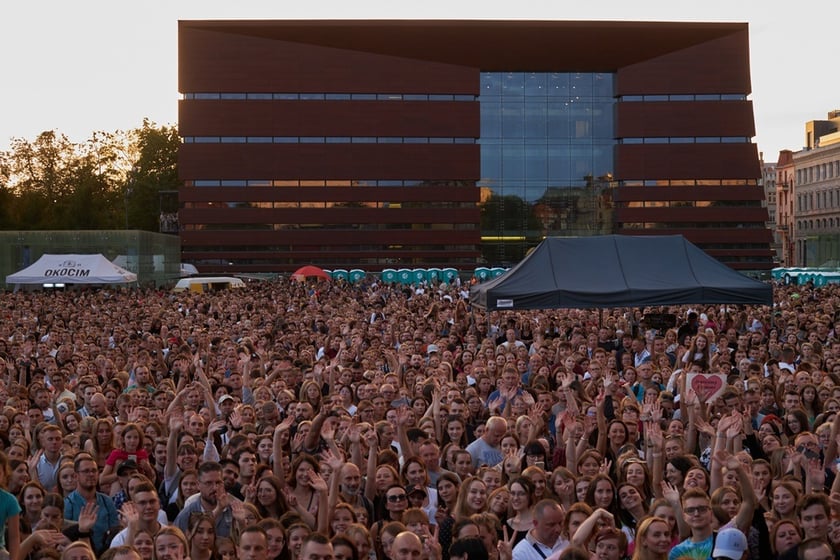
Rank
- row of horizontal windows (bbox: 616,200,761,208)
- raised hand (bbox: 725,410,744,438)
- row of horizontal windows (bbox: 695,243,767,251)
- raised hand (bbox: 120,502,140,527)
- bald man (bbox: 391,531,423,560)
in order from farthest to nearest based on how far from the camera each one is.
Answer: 1. row of horizontal windows (bbox: 695,243,767,251)
2. row of horizontal windows (bbox: 616,200,761,208)
3. raised hand (bbox: 725,410,744,438)
4. raised hand (bbox: 120,502,140,527)
5. bald man (bbox: 391,531,423,560)

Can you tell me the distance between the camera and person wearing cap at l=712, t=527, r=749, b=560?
5.72 metres

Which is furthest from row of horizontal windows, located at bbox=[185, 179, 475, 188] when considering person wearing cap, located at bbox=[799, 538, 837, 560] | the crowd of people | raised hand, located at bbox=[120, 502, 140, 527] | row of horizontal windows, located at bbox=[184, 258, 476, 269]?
person wearing cap, located at bbox=[799, 538, 837, 560]

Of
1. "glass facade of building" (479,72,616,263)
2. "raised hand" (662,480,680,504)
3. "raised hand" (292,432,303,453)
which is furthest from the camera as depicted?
"glass facade of building" (479,72,616,263)

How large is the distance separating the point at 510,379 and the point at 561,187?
203ft

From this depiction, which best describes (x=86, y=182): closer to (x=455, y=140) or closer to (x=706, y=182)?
(x=455, y=140)

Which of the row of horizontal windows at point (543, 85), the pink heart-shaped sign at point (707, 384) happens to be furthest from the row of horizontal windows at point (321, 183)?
the pink heart-shaped sign at point (707, 384)

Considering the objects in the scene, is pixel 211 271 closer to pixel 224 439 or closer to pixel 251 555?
pixel 224 439

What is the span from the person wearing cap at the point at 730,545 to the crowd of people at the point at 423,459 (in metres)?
0.01

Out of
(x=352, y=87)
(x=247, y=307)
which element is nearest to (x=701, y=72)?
(x=352, y=87)

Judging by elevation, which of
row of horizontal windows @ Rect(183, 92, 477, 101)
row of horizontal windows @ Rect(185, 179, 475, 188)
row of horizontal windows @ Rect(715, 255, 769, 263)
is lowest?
row of horizontal windows @ Rect(715, 255, 769, 263)

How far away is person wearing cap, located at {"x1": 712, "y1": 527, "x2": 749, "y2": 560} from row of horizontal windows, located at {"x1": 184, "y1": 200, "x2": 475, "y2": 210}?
6420cm

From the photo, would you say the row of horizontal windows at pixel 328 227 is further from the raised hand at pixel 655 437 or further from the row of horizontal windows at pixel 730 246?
the raised hand at pixel 655 437

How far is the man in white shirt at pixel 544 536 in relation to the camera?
5.97 metres

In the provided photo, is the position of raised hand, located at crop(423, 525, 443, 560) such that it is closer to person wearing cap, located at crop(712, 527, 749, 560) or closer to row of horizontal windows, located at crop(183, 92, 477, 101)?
person wearing cap, located at crop(712, 527, 749, 560)
